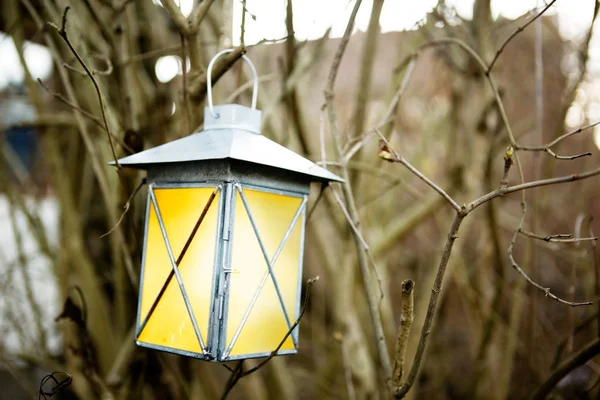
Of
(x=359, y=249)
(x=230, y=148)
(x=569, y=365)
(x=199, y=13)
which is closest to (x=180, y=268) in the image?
(x=230, y=148)

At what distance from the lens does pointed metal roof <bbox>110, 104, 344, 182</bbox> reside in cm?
112

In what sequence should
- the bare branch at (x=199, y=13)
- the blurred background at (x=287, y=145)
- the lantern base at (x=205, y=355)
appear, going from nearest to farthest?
the lantern base at (x=205, y=355) → the bare branch at (x=199, y=13) → the blurred background at (x=287, y=145)

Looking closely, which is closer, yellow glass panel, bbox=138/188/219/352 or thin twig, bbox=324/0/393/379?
yellow glass panel, bbox=138/188/219/352

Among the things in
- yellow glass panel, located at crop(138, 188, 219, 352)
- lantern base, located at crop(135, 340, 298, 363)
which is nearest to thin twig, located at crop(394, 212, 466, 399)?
lantern base, located at crop(135, 340, 298, 363)

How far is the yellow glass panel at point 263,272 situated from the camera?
116 centimetres

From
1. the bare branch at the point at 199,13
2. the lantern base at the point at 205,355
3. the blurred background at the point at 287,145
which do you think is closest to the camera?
the lantern base at the point at 205,355

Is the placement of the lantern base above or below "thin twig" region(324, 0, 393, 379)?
below

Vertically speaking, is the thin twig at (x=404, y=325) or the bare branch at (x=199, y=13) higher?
the bare branch at (x=199, y=13)

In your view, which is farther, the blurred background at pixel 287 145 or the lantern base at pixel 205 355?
the blurred background at pixel 287 145

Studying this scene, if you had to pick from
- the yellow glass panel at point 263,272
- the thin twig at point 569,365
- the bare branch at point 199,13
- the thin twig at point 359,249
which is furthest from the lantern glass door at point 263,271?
the thin twig at point 569,365

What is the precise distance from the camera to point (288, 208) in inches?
50.7

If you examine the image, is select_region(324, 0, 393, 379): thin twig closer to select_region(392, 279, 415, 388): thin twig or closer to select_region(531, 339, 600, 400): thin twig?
select_region(392, 279, 415, 388): thin twig

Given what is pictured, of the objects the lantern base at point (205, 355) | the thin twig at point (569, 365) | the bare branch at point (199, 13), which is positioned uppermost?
the bare branch at point (199, 13)

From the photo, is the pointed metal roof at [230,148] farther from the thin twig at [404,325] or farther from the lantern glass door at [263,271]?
the thin twig at [404,325]
